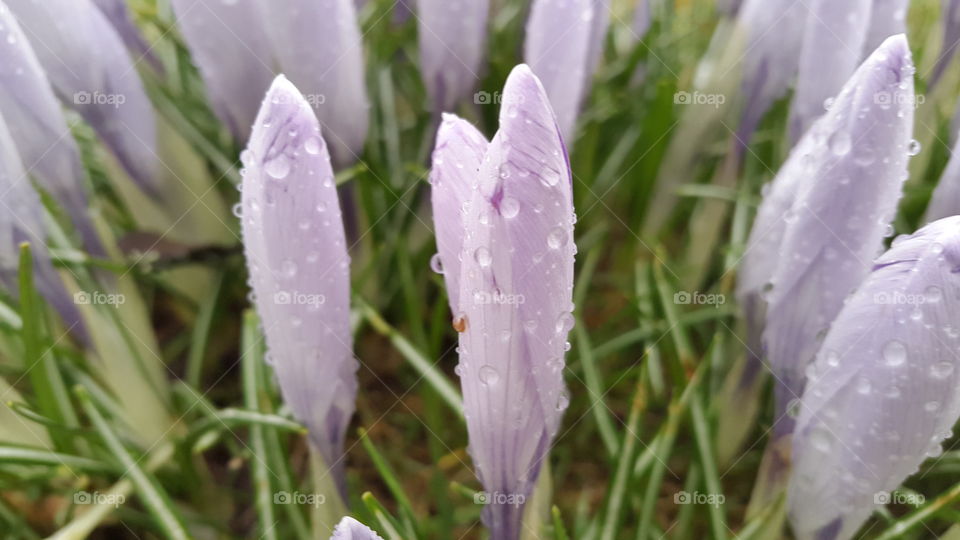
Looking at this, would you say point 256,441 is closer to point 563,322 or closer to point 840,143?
point 563,322

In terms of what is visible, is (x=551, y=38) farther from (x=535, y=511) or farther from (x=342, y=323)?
(x=535, y=511)

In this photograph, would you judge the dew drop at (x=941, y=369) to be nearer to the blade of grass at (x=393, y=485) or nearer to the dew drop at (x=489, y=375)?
the dew drop at (x=489, y=375)

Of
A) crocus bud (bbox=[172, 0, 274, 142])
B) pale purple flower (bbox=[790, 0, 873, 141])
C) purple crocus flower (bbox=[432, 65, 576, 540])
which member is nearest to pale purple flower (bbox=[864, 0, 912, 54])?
pale purple flower (bbox=[790, 0, 873, 141])

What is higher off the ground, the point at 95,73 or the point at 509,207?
the point at 95,73

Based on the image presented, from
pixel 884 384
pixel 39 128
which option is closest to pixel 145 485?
pixel 39 128

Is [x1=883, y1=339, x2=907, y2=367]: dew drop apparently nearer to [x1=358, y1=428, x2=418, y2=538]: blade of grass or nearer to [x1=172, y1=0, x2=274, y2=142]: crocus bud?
[x1=358, y1=428, x2=418, y2=538]: blade of grass

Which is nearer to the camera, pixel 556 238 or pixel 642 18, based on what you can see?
pixel 556 238
